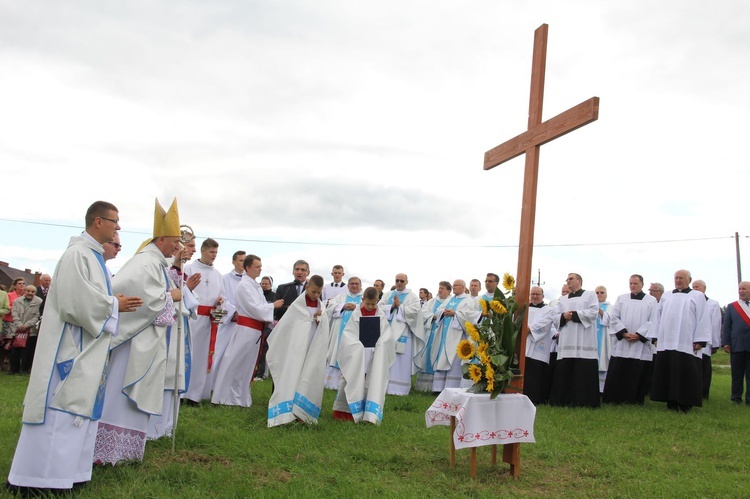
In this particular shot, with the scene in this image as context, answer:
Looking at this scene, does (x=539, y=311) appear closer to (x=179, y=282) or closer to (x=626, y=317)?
(x=626, y=317)

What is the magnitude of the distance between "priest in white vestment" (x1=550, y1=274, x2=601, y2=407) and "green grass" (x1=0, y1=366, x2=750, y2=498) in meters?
1.62

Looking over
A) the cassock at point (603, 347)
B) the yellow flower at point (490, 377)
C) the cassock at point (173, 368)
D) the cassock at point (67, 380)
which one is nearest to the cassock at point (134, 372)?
the cassock at point (173, 368)

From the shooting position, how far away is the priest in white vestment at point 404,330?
39.9 feet

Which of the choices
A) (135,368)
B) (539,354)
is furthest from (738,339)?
(135,368)

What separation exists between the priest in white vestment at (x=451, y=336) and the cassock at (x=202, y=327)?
4459 mm

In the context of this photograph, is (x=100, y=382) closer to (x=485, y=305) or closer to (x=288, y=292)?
(x=485, y=305)

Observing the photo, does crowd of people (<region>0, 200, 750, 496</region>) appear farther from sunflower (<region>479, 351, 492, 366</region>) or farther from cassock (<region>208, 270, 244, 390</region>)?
sunflower (<region>479, 351, 492, 366</region>)

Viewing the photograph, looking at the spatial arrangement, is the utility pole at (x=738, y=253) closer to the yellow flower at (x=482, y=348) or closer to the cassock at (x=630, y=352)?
the cassock at (x=630, y=352)

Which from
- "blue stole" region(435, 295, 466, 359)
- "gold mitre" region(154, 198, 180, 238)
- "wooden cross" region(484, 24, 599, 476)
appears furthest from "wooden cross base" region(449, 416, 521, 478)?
"blue stole" region(435, 295, 466, 359)

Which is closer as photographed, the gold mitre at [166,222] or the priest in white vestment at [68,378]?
the priest in white vestment at [68,378]

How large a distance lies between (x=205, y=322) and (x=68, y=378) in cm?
459

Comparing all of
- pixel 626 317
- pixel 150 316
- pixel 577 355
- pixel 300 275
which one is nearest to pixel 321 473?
pixel 150 316

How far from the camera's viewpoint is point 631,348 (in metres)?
11.6

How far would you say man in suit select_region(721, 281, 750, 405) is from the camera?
1166 cm
